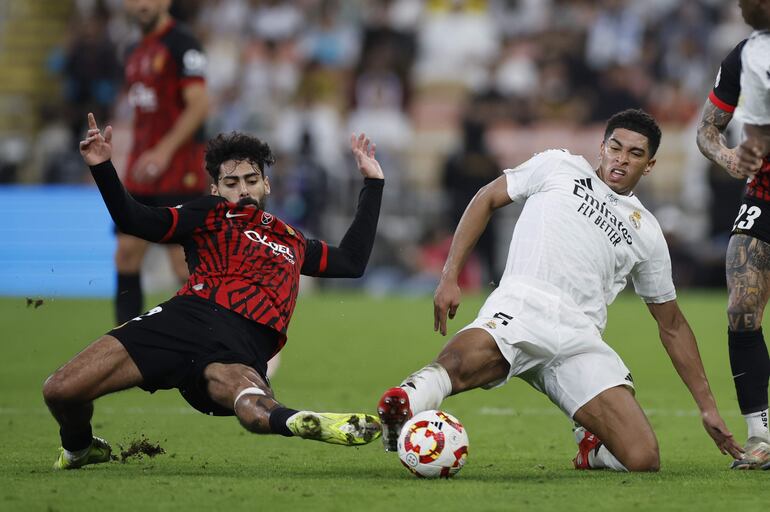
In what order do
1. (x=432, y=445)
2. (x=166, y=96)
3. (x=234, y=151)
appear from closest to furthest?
1. (x=432, y=445)
2. (x=234, y=151)
3. (x=166, y=96)

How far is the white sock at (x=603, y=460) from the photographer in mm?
6473

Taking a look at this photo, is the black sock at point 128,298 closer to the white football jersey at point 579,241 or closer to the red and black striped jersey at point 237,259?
the red and black striped jersey at point 237,259

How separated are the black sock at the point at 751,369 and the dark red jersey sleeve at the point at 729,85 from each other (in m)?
1.18

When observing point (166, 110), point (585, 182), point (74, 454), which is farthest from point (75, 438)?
point (166, 110)

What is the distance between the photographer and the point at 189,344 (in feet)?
20.6

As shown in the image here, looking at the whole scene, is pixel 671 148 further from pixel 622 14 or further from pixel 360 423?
pixel 360 423

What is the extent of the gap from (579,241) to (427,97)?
15.6 meters

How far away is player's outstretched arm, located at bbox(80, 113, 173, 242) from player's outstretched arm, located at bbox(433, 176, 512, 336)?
1442 millimetres

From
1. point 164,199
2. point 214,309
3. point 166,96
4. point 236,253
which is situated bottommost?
point 214,309

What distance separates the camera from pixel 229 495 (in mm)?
5395

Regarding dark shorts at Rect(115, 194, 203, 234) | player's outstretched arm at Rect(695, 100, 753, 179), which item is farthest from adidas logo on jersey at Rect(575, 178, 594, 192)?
dark shorts at Rect(115, 194, 203, 234)

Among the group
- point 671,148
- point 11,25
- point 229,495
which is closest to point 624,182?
point 229,495

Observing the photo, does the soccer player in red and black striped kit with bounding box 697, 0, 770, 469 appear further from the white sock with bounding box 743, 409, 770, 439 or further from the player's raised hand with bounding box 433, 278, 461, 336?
the player's raised hand with bounding box 433, 278, 461, 336

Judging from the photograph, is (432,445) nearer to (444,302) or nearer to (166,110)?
(444,302)
